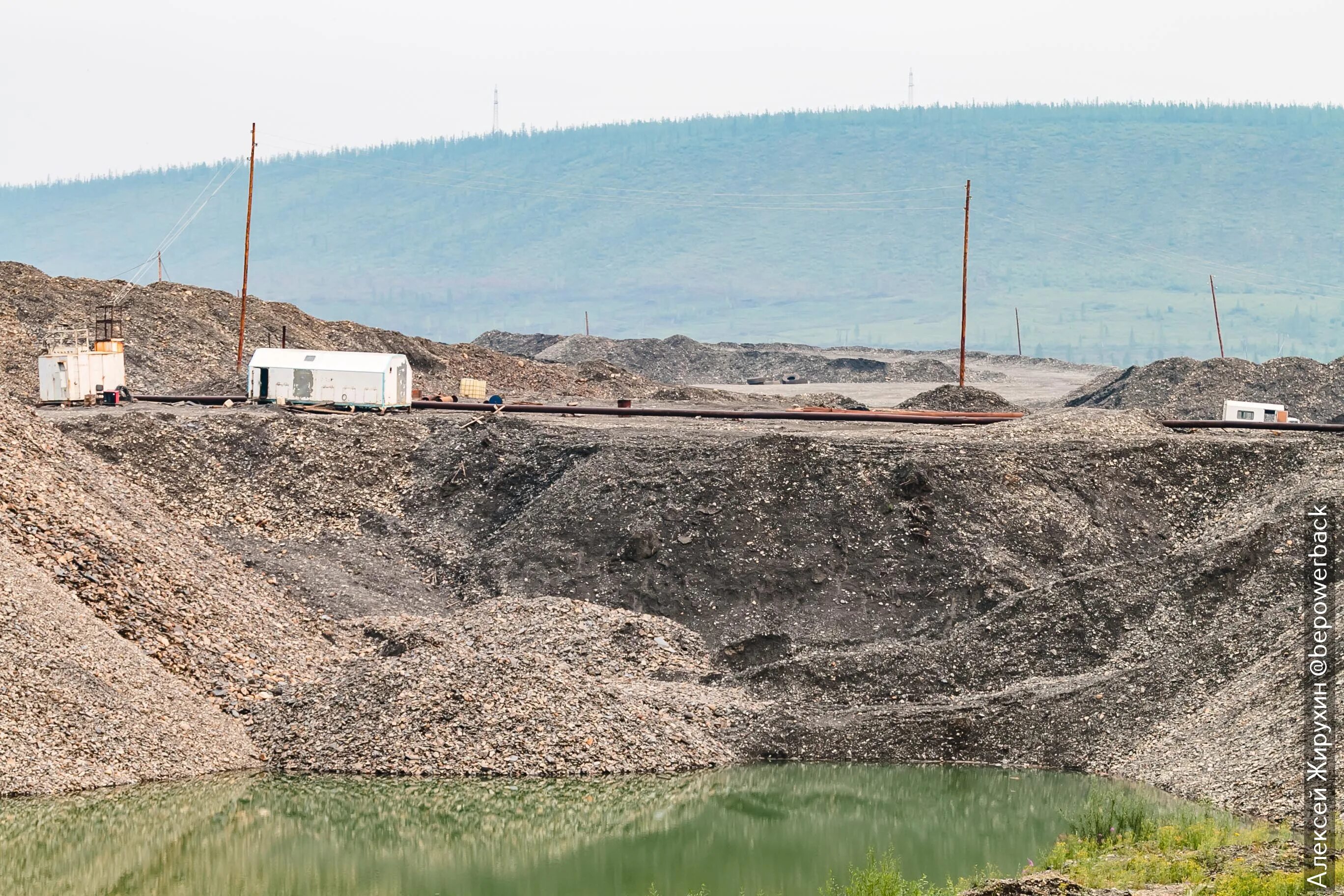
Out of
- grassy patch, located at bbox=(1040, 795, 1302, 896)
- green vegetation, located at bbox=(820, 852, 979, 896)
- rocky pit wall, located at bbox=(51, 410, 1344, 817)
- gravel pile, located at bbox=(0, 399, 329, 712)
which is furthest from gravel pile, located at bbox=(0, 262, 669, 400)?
grassy patch, located at bbox=(1040, 795, 1302, 896)

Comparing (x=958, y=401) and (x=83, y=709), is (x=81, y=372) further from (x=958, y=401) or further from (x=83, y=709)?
(x=958, y=401)

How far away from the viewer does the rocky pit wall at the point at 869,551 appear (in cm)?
2750

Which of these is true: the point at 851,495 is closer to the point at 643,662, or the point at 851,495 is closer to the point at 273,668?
the point at 643,662

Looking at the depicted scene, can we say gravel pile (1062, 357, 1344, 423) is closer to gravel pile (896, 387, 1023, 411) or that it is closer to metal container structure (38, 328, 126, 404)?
gravel pile (896, 387, 1023, 411)

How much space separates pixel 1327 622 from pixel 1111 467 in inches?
444

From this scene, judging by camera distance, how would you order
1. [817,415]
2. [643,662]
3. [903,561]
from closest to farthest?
[643,662] → [903,561] → [817,415]

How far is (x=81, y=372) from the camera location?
46938 millimetres

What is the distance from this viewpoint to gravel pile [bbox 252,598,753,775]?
2605 centimetres

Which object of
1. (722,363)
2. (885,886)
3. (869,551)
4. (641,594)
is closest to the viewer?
(885,886)

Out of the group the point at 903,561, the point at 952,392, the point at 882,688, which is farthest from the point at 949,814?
the point at 952,392

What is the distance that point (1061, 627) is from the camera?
30.3 m

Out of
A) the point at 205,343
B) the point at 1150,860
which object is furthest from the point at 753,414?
the point at 1150,860

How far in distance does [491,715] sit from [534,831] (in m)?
2.65

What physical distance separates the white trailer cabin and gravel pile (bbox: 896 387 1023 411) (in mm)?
23486
